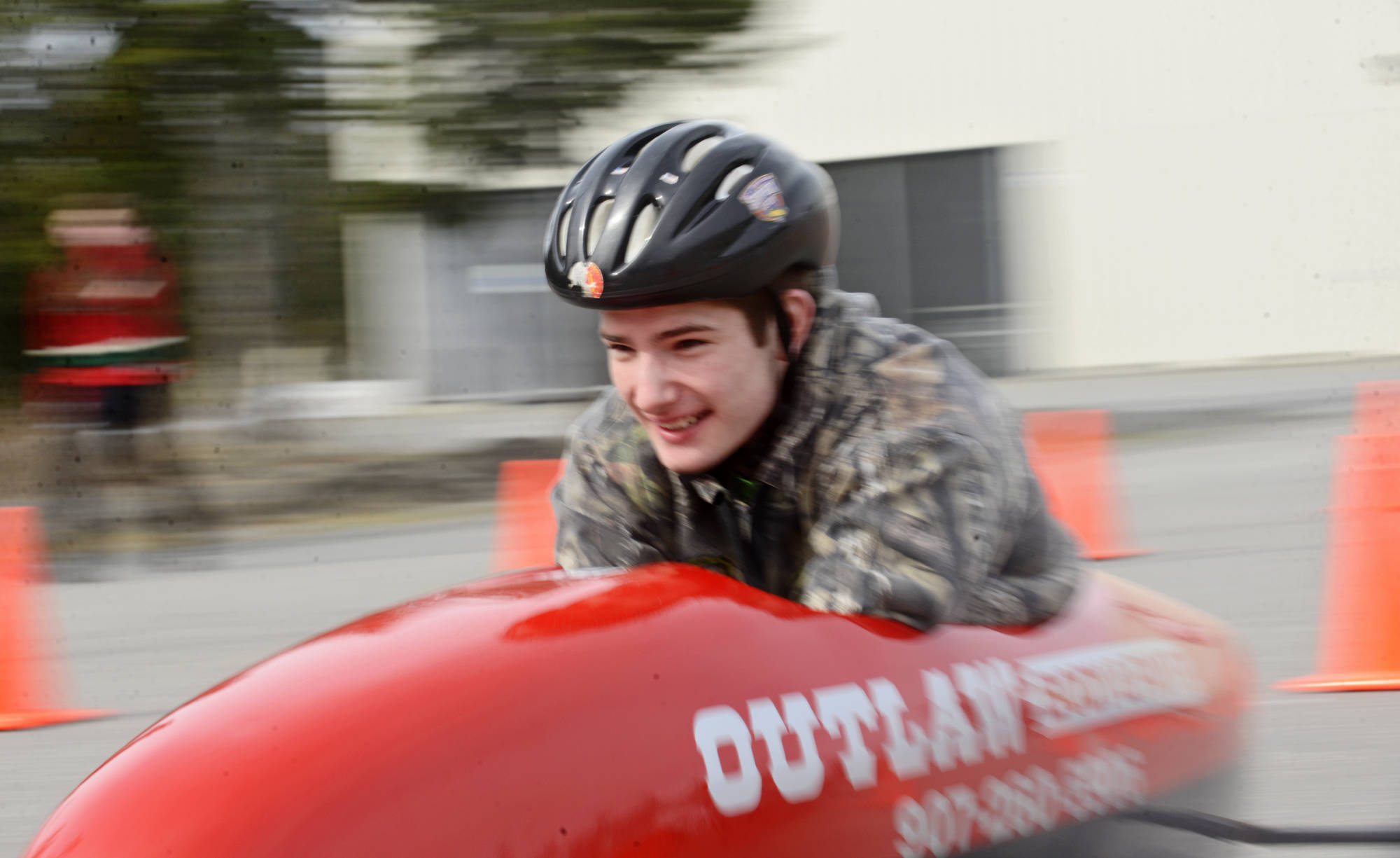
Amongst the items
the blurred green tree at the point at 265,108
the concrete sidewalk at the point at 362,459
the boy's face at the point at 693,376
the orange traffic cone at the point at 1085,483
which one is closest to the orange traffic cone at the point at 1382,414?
the orange traffic cone at the point at 1085,483

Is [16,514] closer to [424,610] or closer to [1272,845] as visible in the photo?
[424,610]

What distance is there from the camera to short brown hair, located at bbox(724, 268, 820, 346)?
255cm

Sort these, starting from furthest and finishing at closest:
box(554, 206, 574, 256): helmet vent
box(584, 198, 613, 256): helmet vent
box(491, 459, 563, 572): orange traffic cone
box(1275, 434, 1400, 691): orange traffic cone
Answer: box(491, 459, 563, 572): orange traffic cone → box(1275, 434, 1400, 691): orange traffic cone → box(554, 206, 574, 256): helmet vent → box(584, 198, 613, 256): helmet vent

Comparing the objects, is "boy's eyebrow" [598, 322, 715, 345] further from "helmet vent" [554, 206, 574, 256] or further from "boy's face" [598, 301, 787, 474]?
"helmet vent" [554, 206, 574, 256]

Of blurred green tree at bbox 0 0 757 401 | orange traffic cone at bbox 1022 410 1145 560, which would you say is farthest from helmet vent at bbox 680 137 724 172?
blurred green tree at bbox 0 0 757 401

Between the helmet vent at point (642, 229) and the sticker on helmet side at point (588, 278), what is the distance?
0.05 metres

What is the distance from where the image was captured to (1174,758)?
2.66m

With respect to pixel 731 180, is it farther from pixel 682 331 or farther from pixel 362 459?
pixel 362 459

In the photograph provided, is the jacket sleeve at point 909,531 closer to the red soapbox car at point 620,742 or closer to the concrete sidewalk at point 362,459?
the red soapbox car at point 620,742

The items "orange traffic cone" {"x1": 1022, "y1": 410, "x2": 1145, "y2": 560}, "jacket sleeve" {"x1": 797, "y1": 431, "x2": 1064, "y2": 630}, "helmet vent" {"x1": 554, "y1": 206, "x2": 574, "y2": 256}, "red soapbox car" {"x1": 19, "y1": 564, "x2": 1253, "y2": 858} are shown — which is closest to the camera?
"red soapbox car" {"x1": 19, "y1": 564, "x2": 1253, "y2": 858}

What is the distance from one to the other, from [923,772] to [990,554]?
434 millimetres

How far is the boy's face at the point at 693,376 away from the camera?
2498 millimetres

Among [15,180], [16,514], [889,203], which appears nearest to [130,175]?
[15,180]

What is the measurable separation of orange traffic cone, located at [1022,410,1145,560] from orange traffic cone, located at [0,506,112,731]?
3984 mm
